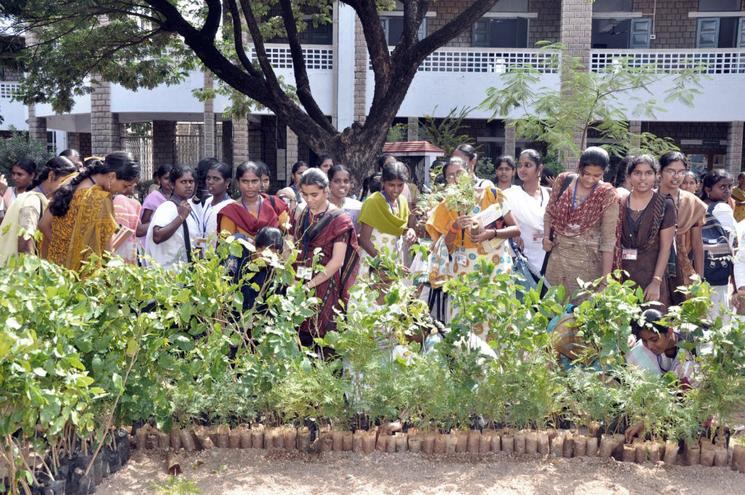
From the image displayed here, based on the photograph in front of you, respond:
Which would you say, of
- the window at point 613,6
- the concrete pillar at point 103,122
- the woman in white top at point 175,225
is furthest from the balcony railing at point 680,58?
the woman in white top at point 175,225

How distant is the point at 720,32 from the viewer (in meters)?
18.2

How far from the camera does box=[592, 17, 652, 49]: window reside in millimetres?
18328

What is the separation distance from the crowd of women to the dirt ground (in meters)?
0.87

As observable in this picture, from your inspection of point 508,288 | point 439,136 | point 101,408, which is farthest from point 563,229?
point 439,136

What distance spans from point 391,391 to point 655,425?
45.2 inches

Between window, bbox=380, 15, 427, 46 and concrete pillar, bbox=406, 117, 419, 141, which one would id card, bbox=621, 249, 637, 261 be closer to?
concrete pillar, bbox=406, 117, 419, 141

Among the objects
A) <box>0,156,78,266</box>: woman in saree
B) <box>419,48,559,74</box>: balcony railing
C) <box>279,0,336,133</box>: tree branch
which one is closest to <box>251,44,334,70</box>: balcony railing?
<box>419,48,559,74</box>: balcony railing

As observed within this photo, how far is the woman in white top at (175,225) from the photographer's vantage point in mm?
5266

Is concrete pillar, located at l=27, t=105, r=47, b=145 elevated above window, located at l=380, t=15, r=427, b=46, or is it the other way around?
window, located at l=380, t=15, r=427, b=46

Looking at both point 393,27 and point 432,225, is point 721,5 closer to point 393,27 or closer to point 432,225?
point 393,27

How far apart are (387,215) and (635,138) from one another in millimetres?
10611

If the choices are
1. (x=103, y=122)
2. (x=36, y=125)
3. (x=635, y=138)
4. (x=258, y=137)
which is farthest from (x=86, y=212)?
(x=36, y=125)

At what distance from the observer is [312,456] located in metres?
3.47

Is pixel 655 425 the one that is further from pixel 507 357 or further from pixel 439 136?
pixel 439 136
